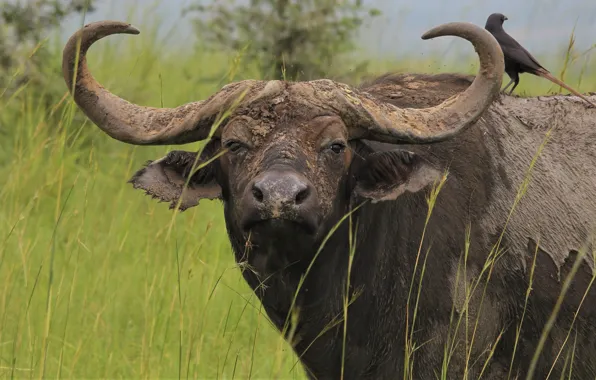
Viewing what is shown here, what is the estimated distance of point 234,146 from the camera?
12.4 ft

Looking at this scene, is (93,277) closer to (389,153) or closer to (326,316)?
(326,316)

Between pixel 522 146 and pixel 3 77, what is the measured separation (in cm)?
582

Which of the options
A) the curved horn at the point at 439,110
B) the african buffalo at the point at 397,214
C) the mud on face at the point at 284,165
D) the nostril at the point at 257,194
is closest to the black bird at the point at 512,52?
the african buffalo at the point at 397,214

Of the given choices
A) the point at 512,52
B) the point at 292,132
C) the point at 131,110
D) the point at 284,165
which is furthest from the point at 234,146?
the point at 512,52

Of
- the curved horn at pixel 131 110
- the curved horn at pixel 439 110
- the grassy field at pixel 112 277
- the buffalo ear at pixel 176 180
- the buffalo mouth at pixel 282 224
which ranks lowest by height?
the grassy field at pixel 112 277

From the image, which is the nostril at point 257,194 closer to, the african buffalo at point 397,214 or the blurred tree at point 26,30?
the african buffalo at point 397,214

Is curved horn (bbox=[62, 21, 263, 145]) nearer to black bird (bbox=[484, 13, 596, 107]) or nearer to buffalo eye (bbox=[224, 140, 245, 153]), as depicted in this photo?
buffalo eye (bbox=[224, 140, 245, 153])

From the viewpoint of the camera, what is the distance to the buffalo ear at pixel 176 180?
13.1 ft

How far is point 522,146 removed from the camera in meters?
4.50

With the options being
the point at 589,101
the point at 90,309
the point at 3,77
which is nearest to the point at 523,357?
the point at 589,101

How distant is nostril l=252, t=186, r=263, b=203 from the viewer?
11.0 ft

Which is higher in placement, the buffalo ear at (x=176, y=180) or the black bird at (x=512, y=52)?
the black bird at (x=512, y=52)

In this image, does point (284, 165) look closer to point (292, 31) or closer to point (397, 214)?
point (397, 214)

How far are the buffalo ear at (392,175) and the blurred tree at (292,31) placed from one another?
5429 mm
